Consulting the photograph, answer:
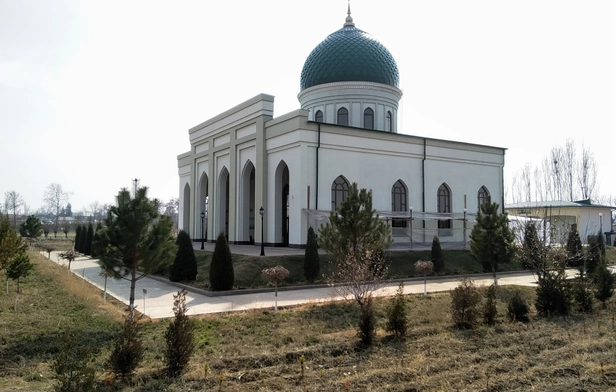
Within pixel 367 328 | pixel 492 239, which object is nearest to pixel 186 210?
pixel 492 239

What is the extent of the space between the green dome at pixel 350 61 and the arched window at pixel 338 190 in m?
7.91

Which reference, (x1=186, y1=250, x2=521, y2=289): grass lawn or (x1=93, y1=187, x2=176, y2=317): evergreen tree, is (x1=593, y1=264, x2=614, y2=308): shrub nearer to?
(x1=186, y1=250, x2=521, y2=289): grass lawn

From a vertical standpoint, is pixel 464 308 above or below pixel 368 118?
below

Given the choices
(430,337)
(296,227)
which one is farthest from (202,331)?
(296,227)

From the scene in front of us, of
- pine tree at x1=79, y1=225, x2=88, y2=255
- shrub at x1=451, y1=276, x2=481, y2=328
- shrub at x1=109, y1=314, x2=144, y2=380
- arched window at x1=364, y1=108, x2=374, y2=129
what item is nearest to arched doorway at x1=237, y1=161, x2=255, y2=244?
arched window at x1=364, y1=108, x2=374, y2=129

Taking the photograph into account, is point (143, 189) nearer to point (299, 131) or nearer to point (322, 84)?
point (299, 131)

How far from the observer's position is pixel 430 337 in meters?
8.27

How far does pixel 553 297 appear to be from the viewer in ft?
34.6

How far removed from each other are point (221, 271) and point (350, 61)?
1856cm

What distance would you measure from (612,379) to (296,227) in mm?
16945

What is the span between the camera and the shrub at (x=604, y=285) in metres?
11.5

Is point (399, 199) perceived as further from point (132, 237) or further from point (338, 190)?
point (132, 237)

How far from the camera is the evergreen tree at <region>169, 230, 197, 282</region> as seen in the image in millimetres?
16734

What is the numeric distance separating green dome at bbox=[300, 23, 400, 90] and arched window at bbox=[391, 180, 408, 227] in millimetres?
7234
